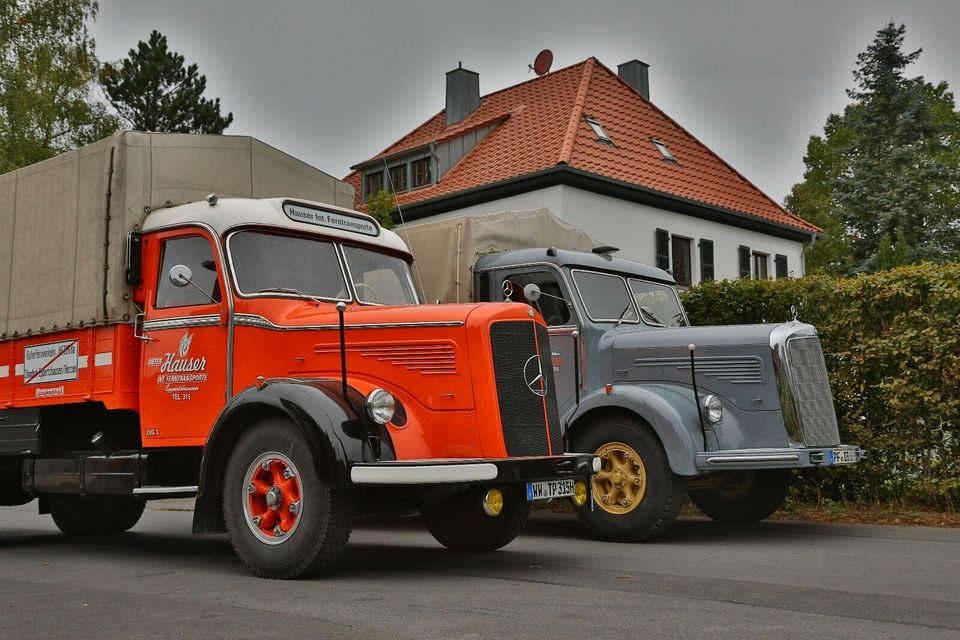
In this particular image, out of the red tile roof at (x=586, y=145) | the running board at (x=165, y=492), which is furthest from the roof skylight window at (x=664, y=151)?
the running board at (x=165, y=492)

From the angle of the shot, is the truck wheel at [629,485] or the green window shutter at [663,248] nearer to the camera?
the truck wheel at [629,485]

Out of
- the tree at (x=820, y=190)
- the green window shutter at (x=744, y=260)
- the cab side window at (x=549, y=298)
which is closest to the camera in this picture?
the cab side window at (x=549, y=298)

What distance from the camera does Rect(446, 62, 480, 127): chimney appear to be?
3219cm

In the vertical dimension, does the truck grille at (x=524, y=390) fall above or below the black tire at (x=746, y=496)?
above

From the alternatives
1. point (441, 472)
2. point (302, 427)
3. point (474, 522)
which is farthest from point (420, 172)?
point (441, 472)

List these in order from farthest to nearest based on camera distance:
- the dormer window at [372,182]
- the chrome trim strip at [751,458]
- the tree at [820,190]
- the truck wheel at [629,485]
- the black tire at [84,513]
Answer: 1. the tree at [820,190]
2. the dormer window at [372,182]
3. the black tire at [84,513]
4. the truck wheel at [629,485]
5. the chrome trim strip at [751,458]

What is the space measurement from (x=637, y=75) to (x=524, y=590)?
28.8 m

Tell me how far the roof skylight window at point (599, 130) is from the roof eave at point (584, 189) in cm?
179

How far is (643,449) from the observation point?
385 inches

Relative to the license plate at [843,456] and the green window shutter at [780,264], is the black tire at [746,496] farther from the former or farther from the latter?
the green window shutter at [780,264]

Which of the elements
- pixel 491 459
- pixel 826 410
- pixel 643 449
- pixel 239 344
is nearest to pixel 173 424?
pixel 239 344

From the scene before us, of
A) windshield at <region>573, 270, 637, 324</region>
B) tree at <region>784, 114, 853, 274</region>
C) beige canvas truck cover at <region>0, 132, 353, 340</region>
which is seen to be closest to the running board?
beige canvas truck cover at <region>0, 132, 353, 340</region>

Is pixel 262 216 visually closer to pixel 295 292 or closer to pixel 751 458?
pixel 295 292

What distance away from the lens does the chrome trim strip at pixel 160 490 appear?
809 centimetres
